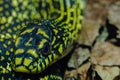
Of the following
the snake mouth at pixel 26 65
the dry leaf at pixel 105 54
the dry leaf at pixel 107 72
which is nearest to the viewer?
the snake mouth at pixel 26 65

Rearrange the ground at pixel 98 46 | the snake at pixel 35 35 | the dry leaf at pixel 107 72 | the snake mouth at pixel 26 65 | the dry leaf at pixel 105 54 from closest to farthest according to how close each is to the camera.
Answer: the snake mouth at pixel 26 65
the snake at pixel 35 35
the dry leaf at pixel 107 72
the ground at pixel 98 46
the dry leaf at pixel 105 54

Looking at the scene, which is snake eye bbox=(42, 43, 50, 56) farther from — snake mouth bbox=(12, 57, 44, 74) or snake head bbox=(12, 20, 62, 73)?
snake mouth bbox=(12, 57, 44, 74)

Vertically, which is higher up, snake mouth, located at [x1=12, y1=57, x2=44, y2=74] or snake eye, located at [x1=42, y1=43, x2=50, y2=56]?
snake eye, located at [x1=42, y1=43, x2=50, y2=56]

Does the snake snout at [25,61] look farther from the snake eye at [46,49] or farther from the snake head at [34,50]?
the snake eye at [46,49]

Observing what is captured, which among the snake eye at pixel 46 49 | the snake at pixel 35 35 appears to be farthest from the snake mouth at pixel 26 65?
the snake eye at pixel 46 49

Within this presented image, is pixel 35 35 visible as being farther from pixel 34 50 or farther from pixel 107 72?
pixel 107 72

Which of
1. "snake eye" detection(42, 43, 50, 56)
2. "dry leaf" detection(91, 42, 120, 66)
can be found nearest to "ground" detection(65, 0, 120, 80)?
"dry leaf" detection(91, 42, 120, 66)

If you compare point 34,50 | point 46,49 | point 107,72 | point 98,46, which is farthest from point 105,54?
point 34,50

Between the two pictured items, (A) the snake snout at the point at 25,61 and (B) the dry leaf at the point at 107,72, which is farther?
(B) the dry leaf at the point at 107,72
